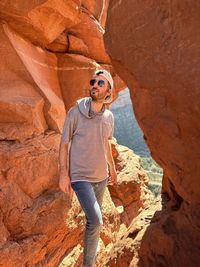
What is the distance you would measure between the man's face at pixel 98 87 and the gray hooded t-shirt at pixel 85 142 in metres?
0.11

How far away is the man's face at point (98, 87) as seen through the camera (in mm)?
3508

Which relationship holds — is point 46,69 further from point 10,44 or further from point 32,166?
point 32,166

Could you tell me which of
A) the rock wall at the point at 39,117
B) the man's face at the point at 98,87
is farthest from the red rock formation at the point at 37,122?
the man's face at the point at 98,87

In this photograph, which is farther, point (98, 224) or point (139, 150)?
point (139, 150)

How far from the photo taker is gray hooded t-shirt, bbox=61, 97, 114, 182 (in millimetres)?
3393

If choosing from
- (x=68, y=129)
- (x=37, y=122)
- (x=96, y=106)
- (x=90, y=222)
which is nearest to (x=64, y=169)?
(x=68, y=129)

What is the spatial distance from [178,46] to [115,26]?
2.33 feet

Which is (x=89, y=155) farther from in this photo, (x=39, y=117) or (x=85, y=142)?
(x=39, y=117)

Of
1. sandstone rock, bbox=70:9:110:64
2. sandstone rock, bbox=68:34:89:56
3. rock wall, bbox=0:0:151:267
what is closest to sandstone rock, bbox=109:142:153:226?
rock wall, bbox=0:0:151:267

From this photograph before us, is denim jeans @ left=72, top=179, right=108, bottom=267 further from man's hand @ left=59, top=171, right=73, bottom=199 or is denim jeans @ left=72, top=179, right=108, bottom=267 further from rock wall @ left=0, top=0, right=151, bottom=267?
rock wall @ left=0, top=0, right=151, bottom=267

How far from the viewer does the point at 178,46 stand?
204 centimetres

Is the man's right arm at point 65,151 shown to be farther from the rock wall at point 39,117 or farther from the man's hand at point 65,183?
the rock wall at point 39,117

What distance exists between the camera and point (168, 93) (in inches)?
83.6

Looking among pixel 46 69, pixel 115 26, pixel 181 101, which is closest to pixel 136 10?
pixel 115 26
